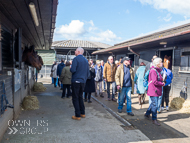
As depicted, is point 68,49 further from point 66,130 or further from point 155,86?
point 66,130

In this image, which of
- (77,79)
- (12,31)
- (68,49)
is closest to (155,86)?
(77,79)

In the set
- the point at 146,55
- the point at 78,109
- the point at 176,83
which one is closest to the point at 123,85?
the point at 78,109

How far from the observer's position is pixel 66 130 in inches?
156

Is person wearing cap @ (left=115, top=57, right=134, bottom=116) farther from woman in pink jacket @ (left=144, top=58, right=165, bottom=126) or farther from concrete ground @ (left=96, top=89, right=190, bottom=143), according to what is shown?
woman in pink jacket @ (left=144, top=58, right=165, bottom=126)

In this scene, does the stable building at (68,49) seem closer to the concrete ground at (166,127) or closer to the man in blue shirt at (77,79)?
the concrete ground at (166,127)

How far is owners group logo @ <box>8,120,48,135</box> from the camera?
12.4 feet

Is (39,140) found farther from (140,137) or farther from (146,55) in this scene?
(146,55)

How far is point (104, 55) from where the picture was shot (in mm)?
17828

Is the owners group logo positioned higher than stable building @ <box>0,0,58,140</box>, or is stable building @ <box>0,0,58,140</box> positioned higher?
stable building @ <box>0,0,58,140</box>

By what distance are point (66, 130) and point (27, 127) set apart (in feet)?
3.13

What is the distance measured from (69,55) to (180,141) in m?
16.6

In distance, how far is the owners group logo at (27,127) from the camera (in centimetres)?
378

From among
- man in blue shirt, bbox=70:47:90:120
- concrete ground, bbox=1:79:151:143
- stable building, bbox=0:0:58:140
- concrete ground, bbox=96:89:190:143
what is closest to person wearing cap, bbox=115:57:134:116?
concrete ground, bbox=96:89:190:143

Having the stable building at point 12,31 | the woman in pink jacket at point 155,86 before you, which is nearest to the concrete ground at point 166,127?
the woman in pink jacket at point 155,86
